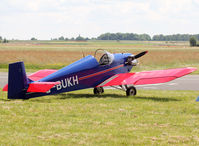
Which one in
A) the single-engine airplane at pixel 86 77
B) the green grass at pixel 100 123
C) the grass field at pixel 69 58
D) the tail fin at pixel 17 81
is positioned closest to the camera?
the green grass at pixel 100 123

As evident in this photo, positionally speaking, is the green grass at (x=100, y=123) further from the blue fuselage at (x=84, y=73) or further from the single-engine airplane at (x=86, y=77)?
the blue fuselage at (x=84, y=73)

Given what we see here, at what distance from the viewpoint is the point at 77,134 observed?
7.31 m

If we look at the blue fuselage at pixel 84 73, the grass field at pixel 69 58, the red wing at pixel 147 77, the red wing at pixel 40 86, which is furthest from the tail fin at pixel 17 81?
the grass field at pixel 69 58

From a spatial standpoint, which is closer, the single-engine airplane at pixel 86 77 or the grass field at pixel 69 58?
the single-engine airplane at pixel 86 77

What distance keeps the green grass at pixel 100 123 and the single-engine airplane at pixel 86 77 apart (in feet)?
2.06

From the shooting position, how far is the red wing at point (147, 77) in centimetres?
1341

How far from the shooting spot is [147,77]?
45.9ft

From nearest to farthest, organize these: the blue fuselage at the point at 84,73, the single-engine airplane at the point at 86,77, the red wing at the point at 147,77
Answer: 1. the single-engine airplane at the point at 86,77
2. the blue fuselage at the point at 84,73
3. the red wing at the point at 147,77

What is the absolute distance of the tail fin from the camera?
11.6 metres

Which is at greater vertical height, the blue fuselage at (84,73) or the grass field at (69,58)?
the blue fuselage at (84,73)

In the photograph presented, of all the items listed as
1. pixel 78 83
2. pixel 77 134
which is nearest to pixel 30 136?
pixel 77 134

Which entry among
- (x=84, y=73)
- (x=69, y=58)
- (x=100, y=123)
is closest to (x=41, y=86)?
(x=84, y=73)

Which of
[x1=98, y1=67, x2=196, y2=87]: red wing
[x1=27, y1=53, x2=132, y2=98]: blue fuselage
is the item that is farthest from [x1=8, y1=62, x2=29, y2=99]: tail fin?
[x1=98, y1=67, x2=196, y2=87]: red wing

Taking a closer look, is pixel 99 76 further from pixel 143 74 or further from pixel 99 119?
pixel 99 119
